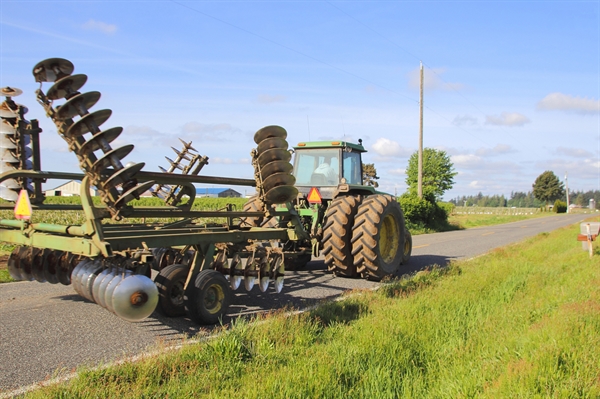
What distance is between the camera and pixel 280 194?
6.21m

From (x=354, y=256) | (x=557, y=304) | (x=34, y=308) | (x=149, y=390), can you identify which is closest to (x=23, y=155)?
(x=34, y=308)

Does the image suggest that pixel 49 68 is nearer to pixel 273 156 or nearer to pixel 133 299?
pixel 133 299

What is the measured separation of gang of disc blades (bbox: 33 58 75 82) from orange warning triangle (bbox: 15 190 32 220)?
126cm

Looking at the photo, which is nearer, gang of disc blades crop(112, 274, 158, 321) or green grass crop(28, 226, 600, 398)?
green grass crop(28, 226, 600, 398)

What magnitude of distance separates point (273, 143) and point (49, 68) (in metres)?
2.54

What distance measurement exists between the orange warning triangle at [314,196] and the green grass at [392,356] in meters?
2.75

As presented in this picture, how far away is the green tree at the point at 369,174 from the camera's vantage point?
10.2m

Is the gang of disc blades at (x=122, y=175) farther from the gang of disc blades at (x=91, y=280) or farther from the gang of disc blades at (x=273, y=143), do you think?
the gang of disc blades at (x=273, y=143)

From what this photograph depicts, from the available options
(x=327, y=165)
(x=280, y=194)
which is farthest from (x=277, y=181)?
(x=327, y=165)

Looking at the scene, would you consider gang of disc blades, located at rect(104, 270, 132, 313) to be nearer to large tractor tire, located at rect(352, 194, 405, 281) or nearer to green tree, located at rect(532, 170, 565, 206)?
large tractor tire, located at rect(352, 194, 405, 281)

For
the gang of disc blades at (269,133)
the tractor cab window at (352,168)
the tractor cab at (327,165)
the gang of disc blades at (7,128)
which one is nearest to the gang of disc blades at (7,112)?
the gang of disc blades at (7,128)

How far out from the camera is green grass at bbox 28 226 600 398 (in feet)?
11.2

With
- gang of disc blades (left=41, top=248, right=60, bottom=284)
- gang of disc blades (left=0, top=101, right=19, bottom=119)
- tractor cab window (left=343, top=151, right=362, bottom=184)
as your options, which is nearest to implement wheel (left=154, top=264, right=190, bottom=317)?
gang of disc blades (left=41, top=248, right=60, bottom=284)

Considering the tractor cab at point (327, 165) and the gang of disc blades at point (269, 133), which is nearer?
the gang of disc blades at point (269, 133)
